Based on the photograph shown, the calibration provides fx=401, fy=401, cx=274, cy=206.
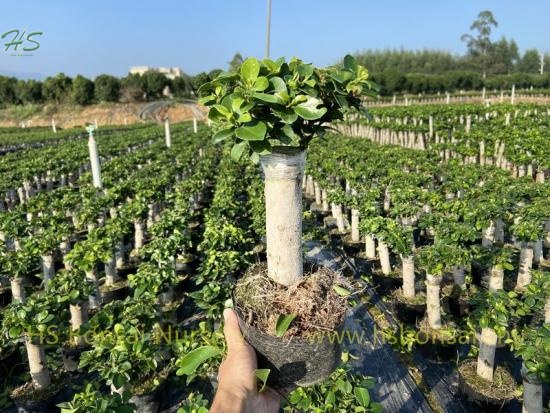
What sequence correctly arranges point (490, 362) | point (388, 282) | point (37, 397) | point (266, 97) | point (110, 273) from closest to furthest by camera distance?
point (266, 97), point (490, 362), point (37, 397), point (388, 282), point (110, 273)

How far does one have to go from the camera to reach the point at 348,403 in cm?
312

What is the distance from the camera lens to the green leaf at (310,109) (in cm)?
164

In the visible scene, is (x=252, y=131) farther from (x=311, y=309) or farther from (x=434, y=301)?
(x=434, y=301)

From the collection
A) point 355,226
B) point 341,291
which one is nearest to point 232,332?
point 341,291

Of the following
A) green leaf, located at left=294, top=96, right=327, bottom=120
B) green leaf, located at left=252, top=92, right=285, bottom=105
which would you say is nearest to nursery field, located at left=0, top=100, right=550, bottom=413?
green leaf, located at left=252, top=92, right=285, bottom=105

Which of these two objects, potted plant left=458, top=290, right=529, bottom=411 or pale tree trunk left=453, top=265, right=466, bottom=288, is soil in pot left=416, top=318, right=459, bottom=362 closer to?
potted plant left=458, top=290, right=529, bottom=411

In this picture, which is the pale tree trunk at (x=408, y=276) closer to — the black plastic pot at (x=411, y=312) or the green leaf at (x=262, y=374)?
the black plastic pot at (x=411, y=312)

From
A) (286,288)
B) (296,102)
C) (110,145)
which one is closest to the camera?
(296,102)

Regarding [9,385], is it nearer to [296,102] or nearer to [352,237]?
[296,102]

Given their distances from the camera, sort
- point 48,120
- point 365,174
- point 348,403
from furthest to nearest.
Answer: point 48,120 → point 365,174 → point 348,403

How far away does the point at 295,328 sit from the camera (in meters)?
1.83

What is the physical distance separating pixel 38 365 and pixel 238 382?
12.5 feet

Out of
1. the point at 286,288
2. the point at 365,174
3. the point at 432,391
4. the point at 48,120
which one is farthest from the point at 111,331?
the point at 48,120

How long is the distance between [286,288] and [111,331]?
310cm
